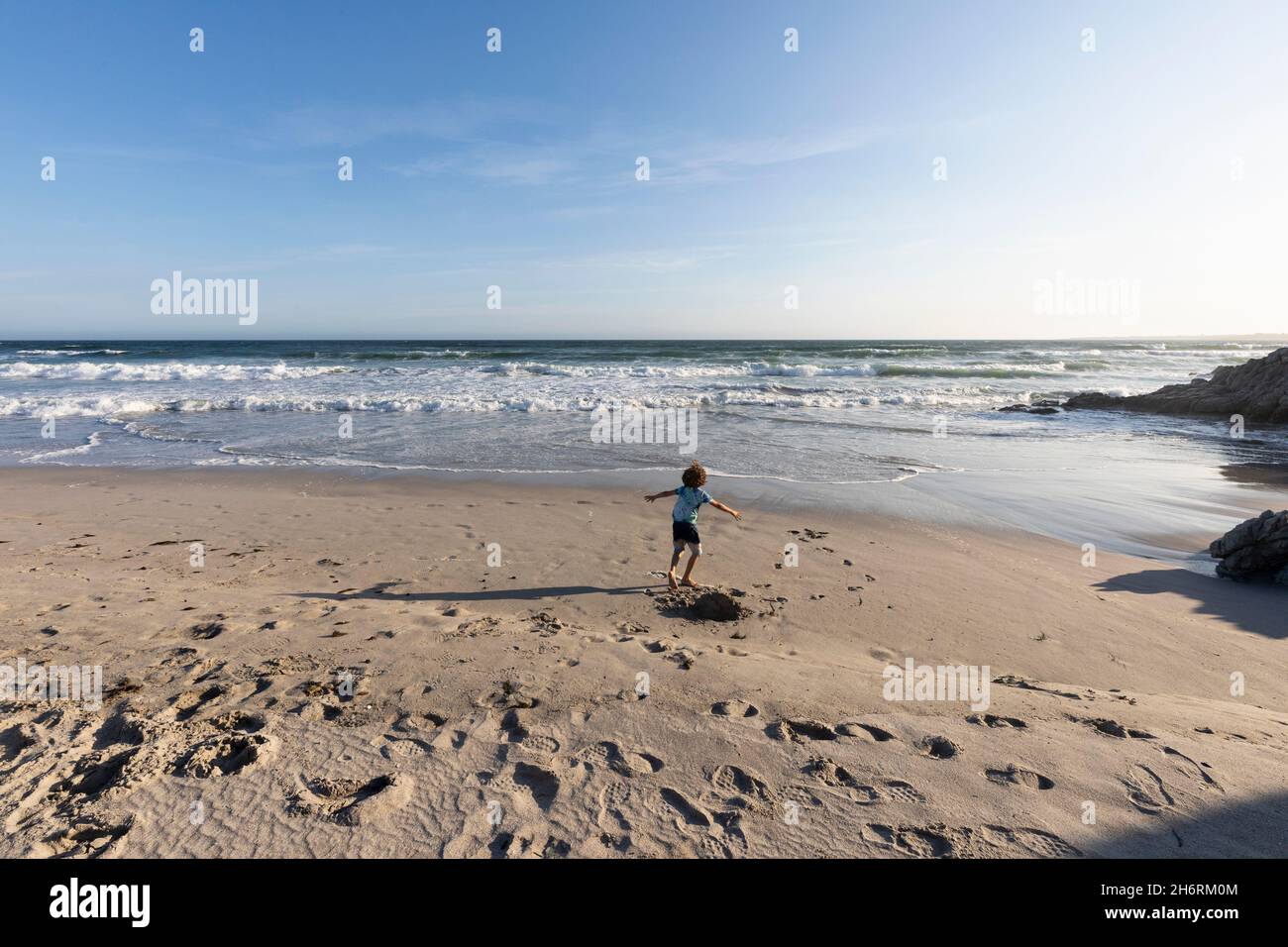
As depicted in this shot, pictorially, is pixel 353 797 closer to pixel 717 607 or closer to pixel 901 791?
pixel 901 791

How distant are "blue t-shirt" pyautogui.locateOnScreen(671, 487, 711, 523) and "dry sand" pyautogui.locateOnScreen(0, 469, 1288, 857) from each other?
672mm

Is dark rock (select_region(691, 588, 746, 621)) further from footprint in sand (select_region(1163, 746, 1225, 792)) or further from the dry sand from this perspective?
footprint in sand (select_region(1163, 746, 1225, 792))

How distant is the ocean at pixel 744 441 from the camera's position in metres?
9.83

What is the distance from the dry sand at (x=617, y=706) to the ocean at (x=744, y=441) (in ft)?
10.00

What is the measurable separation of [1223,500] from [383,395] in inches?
921

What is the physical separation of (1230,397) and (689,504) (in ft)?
80.7

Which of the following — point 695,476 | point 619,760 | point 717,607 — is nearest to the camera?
point 619,760

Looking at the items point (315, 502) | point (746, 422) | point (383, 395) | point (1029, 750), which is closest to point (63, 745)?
point (1029, 750)

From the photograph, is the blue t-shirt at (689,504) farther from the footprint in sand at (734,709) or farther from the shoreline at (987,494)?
the shoreline at (987,494)

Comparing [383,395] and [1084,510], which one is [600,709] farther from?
[383,395]

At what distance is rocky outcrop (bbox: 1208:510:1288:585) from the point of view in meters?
6.21

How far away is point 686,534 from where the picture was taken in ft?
20.4

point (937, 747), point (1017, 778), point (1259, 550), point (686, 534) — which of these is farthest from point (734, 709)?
point (1259, 550)
